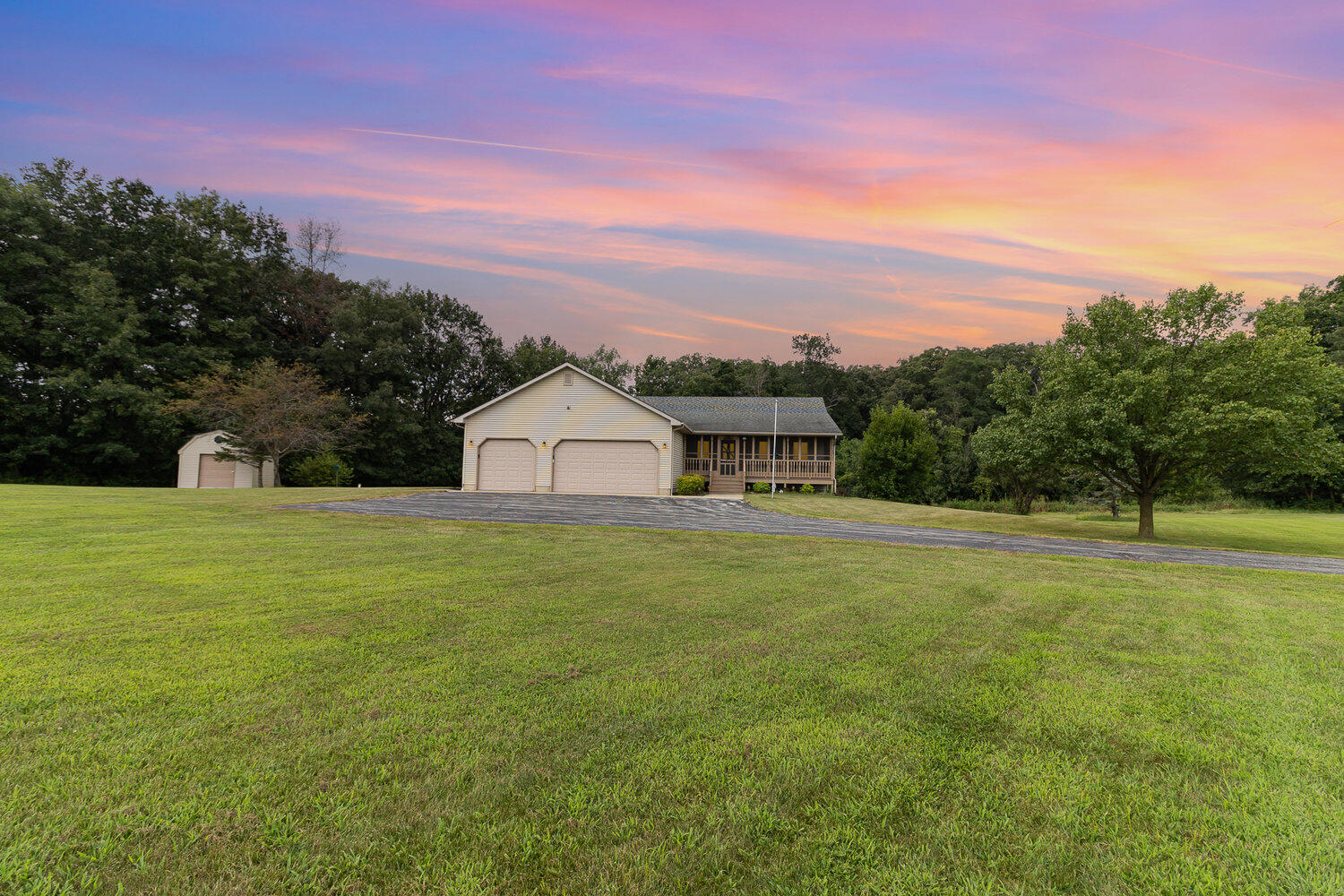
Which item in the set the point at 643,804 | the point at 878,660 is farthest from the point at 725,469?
the point at 643,804

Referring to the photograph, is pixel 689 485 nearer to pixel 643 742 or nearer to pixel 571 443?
pixel 571 443

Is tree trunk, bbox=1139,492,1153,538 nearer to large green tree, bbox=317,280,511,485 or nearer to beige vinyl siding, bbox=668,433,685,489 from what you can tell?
beige vinyl siding, bbox=668,433,685,489

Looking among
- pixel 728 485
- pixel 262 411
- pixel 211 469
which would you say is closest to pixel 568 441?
pixel 728 485

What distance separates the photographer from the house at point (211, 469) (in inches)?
1007

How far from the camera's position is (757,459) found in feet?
95.9

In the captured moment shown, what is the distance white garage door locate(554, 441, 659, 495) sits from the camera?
25.1 m

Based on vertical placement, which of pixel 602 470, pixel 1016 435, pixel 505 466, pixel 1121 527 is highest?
pixel 1016 435

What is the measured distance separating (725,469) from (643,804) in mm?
27218

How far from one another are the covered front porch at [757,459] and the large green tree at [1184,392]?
41.4 feet

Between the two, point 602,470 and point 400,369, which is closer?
point 602,470

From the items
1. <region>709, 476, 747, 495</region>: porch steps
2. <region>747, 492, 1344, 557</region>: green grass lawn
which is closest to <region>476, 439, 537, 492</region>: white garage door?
<region>709, 476, 747, 495</region>: porch steps

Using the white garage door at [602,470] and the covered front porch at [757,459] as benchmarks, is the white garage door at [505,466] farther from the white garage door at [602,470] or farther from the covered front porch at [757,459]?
the covered front porch at [757,459]

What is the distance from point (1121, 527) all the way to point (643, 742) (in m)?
21.2

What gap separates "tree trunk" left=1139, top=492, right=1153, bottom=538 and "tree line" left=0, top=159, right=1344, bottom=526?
0.41 feet
